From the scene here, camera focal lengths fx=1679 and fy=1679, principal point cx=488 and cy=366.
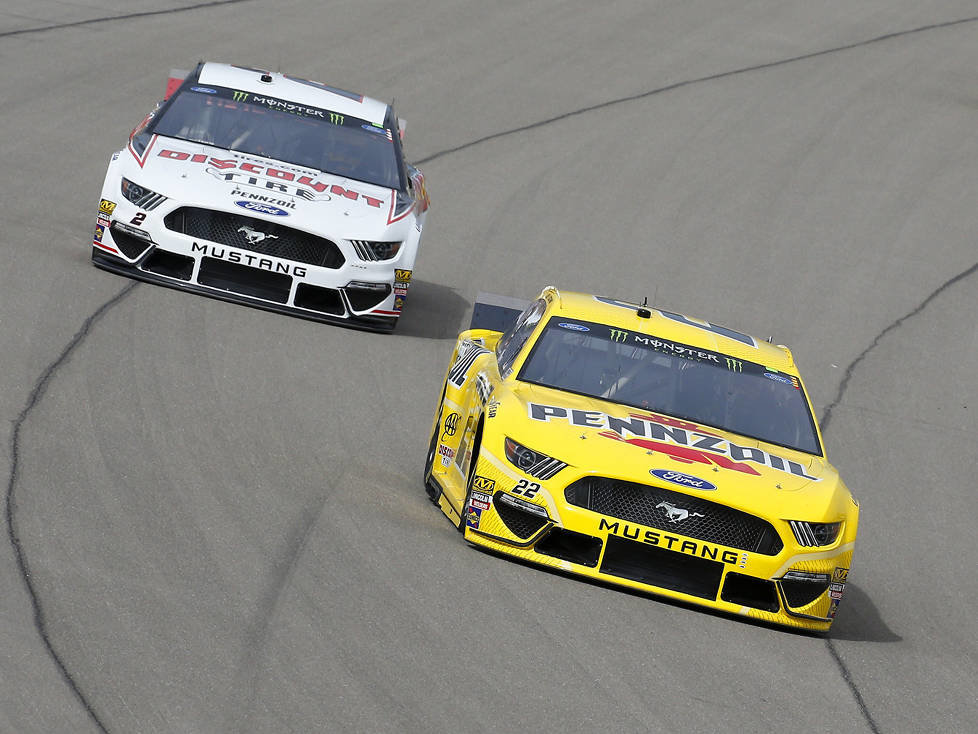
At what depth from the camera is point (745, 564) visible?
768cm

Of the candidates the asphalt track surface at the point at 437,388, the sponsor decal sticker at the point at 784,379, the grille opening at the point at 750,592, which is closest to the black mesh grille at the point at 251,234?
the asphalt track surface at the point at 437,388

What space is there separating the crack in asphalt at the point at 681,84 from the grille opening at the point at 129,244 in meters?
7.90

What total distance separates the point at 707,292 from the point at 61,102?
8.35 meters

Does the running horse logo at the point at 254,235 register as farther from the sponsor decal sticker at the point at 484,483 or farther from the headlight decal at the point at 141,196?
the sponsor decal sticker at the point at 484,483

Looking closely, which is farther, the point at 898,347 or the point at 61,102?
the point at 61,102

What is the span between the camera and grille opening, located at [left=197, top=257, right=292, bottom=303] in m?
12.7

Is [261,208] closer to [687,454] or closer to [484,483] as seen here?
[484,483]

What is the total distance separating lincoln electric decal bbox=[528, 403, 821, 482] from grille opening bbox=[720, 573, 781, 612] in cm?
53

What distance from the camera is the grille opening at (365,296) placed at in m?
12.8

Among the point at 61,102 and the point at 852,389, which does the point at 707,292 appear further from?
the point at 61,102

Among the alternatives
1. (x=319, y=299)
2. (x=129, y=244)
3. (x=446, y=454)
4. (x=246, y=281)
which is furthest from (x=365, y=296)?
(x=446, y=454)

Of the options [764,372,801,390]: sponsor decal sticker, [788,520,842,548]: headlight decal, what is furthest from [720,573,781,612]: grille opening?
[764,372,801,390]: sponsor decal sticker

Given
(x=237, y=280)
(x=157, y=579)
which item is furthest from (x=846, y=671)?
(x=237, y=280)

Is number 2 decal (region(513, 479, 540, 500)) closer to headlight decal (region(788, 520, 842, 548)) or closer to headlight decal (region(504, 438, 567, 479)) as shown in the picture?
headlight decal (region(504, 438, 567, 479))
